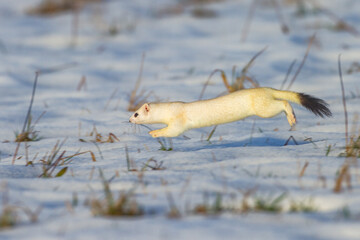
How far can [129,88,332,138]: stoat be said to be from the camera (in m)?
2.68

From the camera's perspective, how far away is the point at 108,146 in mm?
3186

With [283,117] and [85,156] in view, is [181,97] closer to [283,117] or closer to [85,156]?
[283,117]

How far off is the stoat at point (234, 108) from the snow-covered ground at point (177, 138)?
0.53ft

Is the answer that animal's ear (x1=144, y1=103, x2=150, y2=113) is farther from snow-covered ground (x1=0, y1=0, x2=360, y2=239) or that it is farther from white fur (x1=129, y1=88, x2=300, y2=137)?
snow-covered ground (x1=0, y1=0, x2=360, y2=239)

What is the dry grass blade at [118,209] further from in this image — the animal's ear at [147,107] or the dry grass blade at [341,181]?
the animal's ear at [147,107]

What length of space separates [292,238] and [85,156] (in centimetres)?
161

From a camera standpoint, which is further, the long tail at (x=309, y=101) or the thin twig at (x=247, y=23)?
the thin twig at (x=247, y=23)

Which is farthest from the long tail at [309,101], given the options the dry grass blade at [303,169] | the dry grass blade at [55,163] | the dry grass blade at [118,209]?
the dry grass blade at [118,209]

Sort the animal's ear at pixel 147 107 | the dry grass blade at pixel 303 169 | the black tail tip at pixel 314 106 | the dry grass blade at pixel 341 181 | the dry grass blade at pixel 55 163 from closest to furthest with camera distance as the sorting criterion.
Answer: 1. the dry grass blade at pixel 341 181
2. the dry grass blade at pixel 303 169
3. the dry grass blade at pixel 55 163
4. the black tail tip at pixel 314 106
5. the animal's ear at pixel 147 107

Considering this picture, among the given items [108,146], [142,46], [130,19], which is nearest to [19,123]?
[108,146]

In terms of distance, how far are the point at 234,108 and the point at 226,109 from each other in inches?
1.6

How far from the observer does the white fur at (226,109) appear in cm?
268

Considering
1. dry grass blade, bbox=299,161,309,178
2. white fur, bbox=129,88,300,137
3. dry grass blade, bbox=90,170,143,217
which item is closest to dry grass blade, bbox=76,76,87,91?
white fur, bbox=129,88,300,137

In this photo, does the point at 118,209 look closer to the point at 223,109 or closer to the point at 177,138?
the point at 223,109
